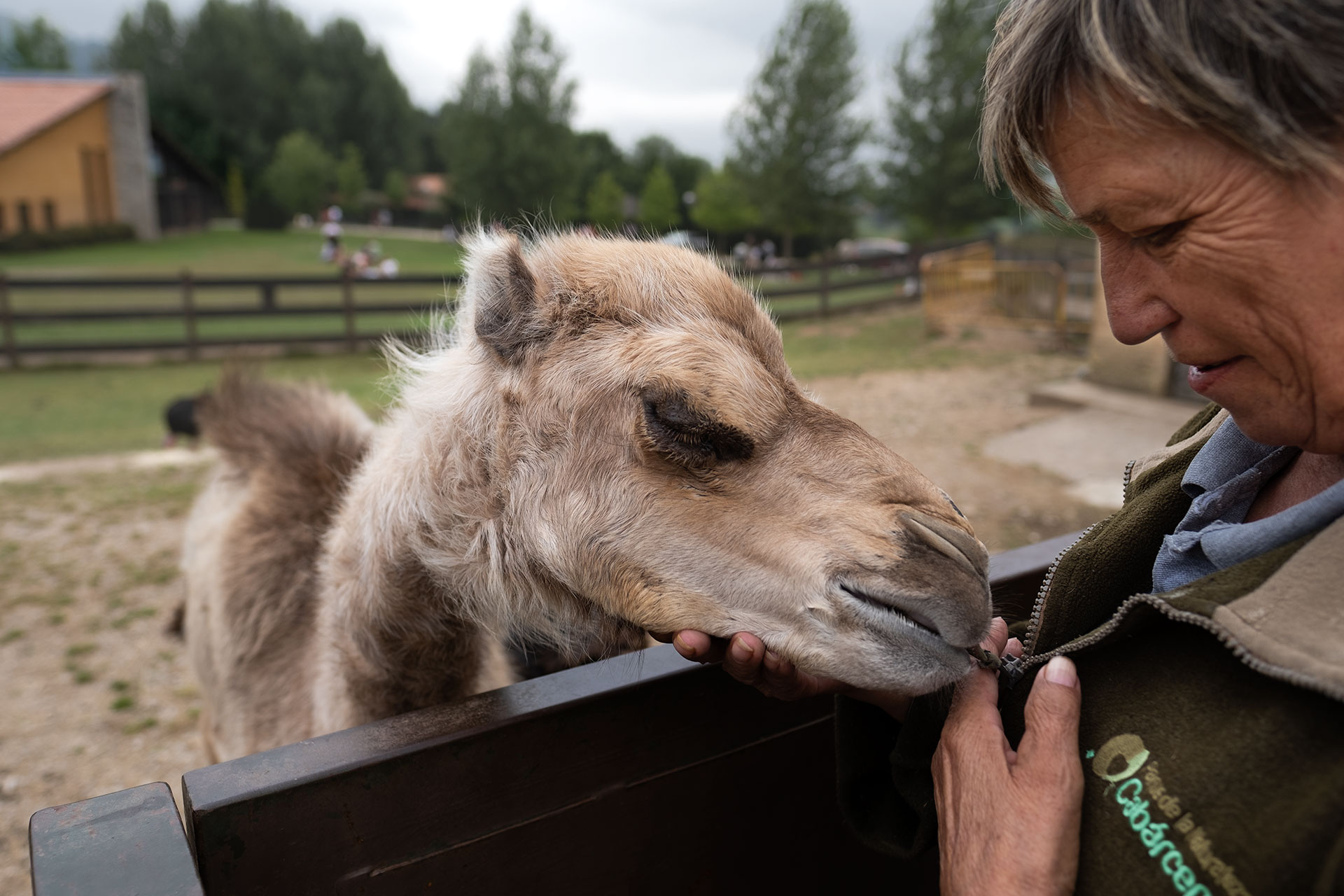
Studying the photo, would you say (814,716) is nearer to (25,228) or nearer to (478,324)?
(478,324)

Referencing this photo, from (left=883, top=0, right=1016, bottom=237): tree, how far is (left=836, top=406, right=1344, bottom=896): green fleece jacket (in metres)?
34.2

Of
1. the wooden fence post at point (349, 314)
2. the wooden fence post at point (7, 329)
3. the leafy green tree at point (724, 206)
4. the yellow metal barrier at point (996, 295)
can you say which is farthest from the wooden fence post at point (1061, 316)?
the leafy green tree at point (724, 206)

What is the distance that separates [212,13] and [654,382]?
248 ft

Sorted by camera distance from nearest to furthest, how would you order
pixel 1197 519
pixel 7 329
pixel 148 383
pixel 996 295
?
pixel 1197 519 → pixel 148 383 → pixel 7 329 → pixel 996 295

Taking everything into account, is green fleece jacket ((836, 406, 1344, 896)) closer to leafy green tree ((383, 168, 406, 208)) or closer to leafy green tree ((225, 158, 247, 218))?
leafy green tree ((225, 158, 247, 218))

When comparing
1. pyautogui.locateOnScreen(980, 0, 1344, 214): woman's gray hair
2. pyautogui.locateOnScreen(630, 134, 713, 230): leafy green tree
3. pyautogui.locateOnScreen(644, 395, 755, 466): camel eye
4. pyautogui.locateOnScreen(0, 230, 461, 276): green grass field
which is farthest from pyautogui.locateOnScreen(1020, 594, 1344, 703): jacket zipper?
pyautogui.locateOnScreen(630, 134, 713, 230): leafy green tree

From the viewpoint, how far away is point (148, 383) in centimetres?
1379

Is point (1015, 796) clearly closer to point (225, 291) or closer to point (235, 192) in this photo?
A: point (225, 291)

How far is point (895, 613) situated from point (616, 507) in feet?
2.03

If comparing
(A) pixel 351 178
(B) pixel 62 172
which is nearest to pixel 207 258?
(B) pixel 62 172

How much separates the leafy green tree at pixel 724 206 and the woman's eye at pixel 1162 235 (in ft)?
125

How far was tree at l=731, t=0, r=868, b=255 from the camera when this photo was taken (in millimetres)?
33750

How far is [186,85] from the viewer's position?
196 feet

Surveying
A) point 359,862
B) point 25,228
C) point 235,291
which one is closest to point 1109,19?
point 359,862
